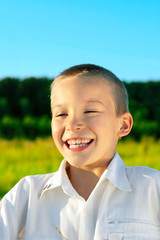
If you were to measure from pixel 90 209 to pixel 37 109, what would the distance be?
25.8 ft

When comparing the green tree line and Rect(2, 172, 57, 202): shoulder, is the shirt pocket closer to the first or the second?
Rect(2, 172, 57, 202): shoulder

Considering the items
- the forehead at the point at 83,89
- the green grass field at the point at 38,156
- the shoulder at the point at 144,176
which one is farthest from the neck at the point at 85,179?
the green grass field at the point at 38,156

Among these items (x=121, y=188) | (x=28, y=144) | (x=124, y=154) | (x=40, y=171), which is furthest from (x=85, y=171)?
(x=28, y=144)

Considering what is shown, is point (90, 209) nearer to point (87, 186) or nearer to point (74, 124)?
point (87, 186)

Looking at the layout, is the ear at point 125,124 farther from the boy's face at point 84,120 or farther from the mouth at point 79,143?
the mouth at point 79,143

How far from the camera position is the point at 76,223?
5.12 ft

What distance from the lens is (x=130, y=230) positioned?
5.01 ft

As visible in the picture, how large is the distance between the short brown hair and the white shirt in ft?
0.90

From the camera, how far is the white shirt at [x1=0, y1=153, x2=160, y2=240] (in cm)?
153

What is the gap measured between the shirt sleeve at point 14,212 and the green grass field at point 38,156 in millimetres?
3221

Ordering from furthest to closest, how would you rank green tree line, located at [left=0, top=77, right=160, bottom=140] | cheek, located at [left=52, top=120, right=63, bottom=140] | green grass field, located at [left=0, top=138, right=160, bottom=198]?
green tree line, located at [left=0, top=77, right=160, bottom=140], green grass field, located at [left=0, top=138, right=160, bottom=198], cheek, located at [left=52, top=120, right=63, bottom=140]

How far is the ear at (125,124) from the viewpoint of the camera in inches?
67.7

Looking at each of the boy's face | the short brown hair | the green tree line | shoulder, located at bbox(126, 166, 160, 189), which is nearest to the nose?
the boy's face

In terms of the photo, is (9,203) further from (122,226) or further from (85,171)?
(122,226)
